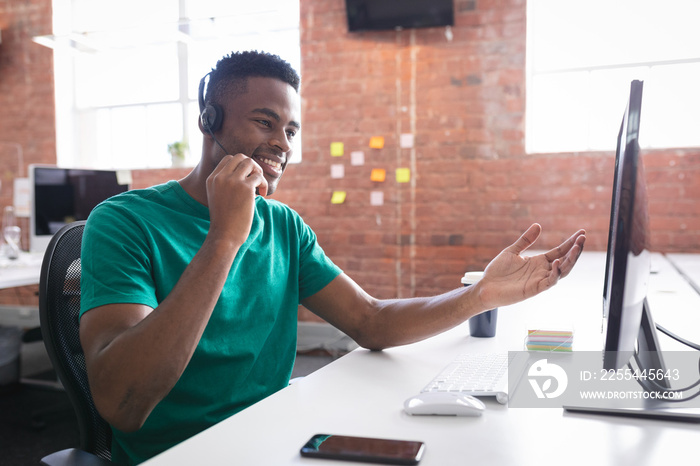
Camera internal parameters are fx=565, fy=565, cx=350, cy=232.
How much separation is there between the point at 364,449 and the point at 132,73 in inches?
165

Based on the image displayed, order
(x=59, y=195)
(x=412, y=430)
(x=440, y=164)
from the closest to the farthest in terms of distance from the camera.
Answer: (x=412, y=430), (x=59, y=195), (x=440, y=164)

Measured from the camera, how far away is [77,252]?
1.09 meters

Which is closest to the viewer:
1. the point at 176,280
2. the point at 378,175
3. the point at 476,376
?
the point at 476,376

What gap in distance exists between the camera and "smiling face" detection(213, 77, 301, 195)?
124cm

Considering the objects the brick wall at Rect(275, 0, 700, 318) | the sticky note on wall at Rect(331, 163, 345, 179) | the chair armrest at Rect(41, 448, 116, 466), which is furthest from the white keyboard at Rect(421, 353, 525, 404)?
the sticky note on wall at Rect(331, 163, 345, 179)

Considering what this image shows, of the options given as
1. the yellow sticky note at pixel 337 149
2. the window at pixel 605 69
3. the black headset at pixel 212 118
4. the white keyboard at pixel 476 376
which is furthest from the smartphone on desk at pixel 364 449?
the yellow sticky note at pixel 337 149

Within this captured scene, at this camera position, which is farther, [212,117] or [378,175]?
[378,175]

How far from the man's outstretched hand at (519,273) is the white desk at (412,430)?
0.18 metres

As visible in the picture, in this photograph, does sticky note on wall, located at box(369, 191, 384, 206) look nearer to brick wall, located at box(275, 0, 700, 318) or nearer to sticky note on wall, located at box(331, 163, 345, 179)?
brick wall, located at box(275, 0, 700, 318)

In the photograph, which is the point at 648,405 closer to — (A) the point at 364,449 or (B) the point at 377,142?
(A) the point at 364,449

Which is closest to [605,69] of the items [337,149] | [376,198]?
[376,198]

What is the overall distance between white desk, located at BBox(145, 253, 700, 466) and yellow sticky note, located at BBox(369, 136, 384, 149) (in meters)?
2.50

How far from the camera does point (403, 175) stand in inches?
133

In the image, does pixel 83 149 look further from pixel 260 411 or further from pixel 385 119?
pixel 260 411
